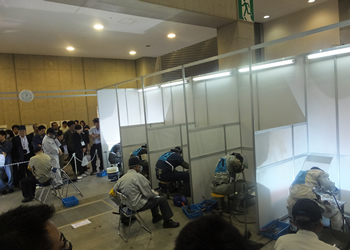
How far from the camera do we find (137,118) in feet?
27.1

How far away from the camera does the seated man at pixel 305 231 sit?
1.74 meters

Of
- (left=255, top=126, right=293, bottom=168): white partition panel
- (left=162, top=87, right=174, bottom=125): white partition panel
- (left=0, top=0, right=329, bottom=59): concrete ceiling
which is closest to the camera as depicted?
(left=255, top=126, right=293, bottom=168): white partition panel

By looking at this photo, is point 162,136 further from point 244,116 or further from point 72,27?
point 72,27

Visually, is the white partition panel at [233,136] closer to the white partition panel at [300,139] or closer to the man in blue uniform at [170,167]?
the man in blue uniform at [170,167]

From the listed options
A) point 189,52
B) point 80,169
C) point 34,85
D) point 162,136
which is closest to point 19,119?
point 34,85

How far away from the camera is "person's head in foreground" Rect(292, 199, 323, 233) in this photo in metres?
1.88

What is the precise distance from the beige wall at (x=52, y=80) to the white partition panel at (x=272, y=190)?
28.0 feet

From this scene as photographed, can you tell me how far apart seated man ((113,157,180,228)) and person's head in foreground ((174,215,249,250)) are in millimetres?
2946

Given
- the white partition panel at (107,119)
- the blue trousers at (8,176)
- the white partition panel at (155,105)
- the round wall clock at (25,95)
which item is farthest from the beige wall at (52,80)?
the white partition panel at (155,105)

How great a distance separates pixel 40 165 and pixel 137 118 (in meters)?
3.88

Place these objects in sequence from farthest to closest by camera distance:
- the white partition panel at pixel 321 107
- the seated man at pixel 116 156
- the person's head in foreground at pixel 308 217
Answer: the seated man at pixel 116 156, the white partition panel at pixel 321 107, the person's head in foreground at pixel 308 217

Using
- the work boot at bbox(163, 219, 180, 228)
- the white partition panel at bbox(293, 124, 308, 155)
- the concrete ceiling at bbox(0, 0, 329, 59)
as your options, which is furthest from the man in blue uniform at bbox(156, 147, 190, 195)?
the concrete ceiling at bbox(0, 0, 329, 59)

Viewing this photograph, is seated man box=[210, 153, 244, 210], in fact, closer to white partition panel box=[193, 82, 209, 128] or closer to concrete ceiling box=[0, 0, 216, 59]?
white partition panel box=[193, 82, 209, 128]

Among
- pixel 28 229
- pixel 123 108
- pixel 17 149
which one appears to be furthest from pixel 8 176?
pixel 28 229
